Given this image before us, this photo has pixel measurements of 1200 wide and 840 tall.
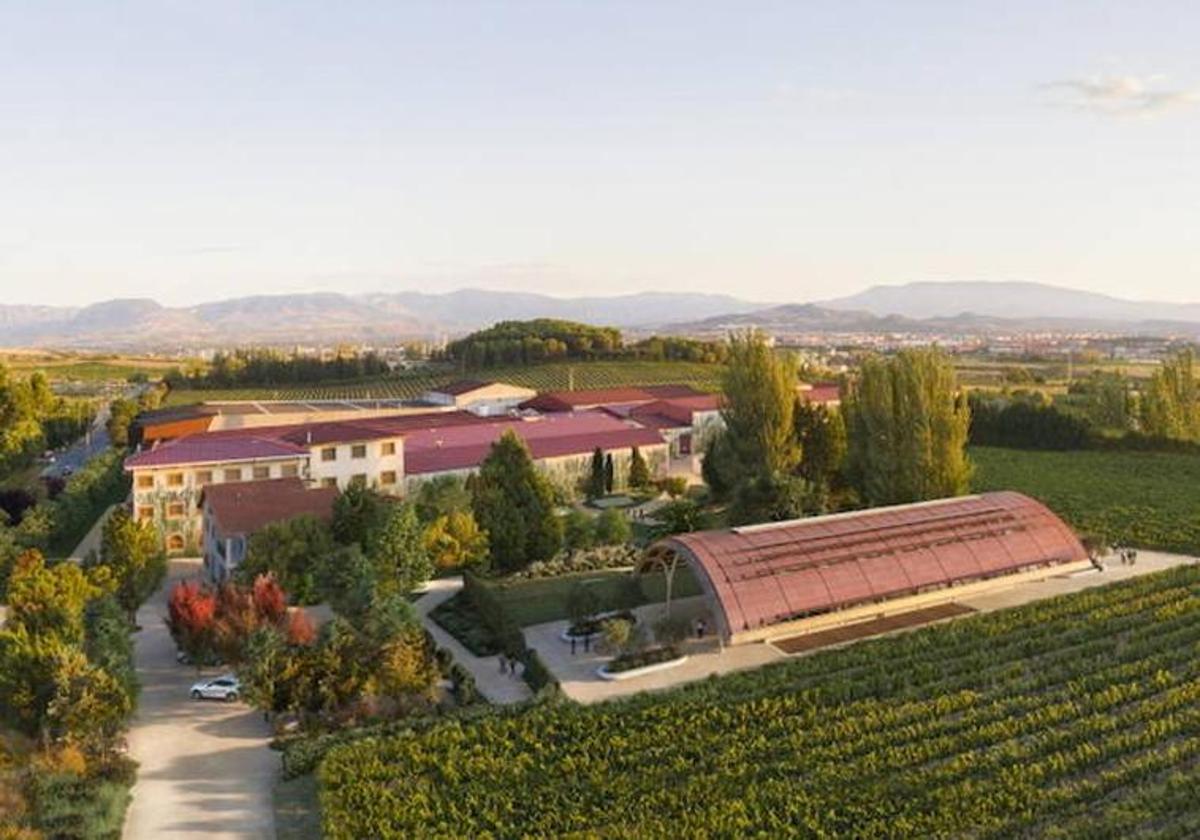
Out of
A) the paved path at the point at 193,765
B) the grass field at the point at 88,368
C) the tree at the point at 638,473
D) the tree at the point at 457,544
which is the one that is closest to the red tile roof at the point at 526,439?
the tree at the point at 638,473

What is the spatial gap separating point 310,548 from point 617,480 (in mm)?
25229

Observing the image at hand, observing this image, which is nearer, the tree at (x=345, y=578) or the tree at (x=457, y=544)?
the tree at (x=345, y=578)

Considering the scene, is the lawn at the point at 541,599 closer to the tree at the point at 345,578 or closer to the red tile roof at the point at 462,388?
the tree at the point at 345,578

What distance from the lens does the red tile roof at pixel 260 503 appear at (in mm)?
36688

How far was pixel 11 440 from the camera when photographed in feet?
207

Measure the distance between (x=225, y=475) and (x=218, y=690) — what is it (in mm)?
20379

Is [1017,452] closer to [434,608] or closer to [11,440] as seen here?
[434,608]

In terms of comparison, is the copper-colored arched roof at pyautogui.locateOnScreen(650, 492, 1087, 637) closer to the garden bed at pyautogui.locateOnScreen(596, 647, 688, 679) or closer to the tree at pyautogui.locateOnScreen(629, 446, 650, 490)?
the garden bed at pyautogui.locateOnScreen(596, 647, 688, 679)

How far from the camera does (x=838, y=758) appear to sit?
21000mm

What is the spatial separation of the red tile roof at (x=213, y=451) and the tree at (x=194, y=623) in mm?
16720

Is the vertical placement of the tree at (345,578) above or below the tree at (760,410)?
below

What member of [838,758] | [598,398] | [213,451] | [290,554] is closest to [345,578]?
[290,554]

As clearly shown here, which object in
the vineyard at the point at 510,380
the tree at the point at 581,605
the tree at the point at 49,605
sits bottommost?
the tree at the point at 581,605

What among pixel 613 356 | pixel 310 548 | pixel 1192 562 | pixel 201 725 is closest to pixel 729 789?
pixel 201 725
